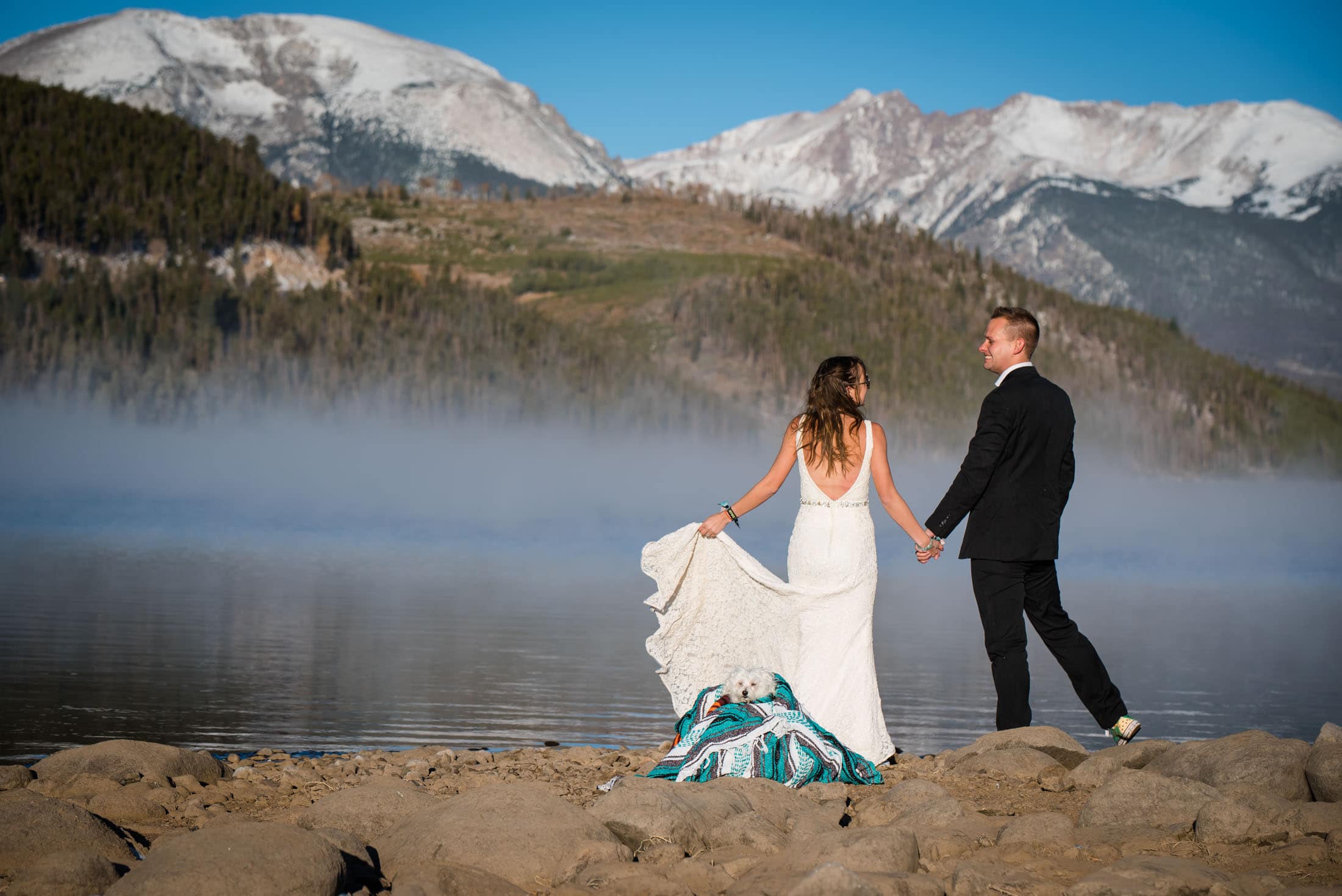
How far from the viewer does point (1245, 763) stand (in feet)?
23.9

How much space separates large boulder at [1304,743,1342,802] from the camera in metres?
6.79

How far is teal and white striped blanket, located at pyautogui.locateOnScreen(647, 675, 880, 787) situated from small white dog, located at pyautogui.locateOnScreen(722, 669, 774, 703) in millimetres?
36

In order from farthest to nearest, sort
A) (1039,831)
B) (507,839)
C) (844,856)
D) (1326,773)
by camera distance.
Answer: (1326,773)
(1039,831)
(507,839)
(844,856)

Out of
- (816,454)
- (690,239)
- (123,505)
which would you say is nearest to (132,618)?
(816,454)

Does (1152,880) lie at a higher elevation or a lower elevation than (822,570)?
lower

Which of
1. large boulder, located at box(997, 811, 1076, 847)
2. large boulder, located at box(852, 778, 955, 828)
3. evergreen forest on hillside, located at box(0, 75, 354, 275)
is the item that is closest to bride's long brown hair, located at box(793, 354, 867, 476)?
large boulder, located at box(852, 778, 955, 828)

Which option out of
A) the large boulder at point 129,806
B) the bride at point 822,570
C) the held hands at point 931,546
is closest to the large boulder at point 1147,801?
the bride at point 822,570

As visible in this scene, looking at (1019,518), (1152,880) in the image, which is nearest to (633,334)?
(1019,518)

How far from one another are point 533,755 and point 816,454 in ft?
8.67

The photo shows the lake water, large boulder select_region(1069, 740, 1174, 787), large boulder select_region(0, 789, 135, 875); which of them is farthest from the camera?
Result: the lake water

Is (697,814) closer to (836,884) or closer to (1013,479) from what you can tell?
(836,884)

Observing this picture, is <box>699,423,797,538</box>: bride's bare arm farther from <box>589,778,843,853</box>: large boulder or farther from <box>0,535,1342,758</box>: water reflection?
<box>0,535,1342,758</box>: water reflection

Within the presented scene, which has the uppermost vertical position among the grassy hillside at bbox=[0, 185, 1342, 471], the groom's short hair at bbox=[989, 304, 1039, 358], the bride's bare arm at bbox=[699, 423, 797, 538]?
the grassy hillside at bbox=[0, 185, 1342, 471]

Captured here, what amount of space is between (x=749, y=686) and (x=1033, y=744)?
5.92 feet
